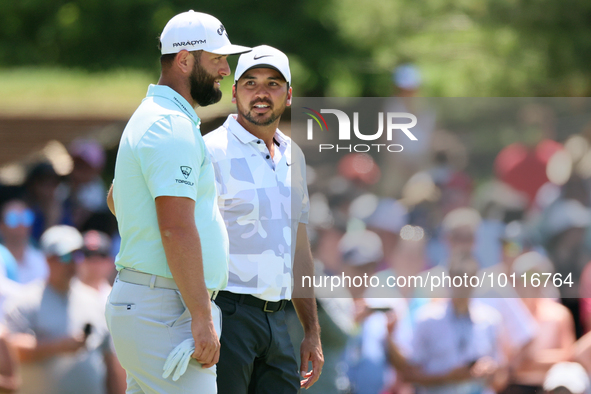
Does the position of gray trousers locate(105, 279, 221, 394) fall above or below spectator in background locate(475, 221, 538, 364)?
above

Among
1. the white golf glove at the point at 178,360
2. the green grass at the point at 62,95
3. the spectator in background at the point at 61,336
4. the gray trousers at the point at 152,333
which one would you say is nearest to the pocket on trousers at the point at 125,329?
the gray trousers at the point at 152,333

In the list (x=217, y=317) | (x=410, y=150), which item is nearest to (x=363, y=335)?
(x=410, y=150)

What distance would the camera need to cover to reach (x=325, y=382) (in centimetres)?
415

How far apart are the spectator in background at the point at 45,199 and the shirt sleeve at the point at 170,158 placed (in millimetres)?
3831

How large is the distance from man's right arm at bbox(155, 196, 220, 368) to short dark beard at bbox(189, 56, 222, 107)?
1.47 ft

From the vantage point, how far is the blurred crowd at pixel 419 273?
425 cm

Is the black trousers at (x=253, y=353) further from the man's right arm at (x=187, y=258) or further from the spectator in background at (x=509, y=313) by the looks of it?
the spectator in background at (x=509, y=313)

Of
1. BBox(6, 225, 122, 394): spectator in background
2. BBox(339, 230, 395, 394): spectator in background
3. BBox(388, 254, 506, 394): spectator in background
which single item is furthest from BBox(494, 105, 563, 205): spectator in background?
BBox(6, 225, 122, 394): spectator in background

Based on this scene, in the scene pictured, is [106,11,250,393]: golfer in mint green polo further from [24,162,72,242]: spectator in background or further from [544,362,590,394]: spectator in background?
[24,162,72,242]: spectator in background

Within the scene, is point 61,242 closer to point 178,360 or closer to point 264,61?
point 264,61

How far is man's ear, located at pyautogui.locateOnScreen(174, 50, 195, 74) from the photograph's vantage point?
2574 millimetres

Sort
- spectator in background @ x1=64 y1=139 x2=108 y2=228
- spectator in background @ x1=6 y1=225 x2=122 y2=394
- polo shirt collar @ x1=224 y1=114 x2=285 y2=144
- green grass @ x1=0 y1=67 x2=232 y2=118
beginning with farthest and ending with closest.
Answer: green grass @ x1=0 y1=67 x2=232 y2=118 < spectator in background @ x1=64 y1=139 x2=108 y2=228 < spectator in background @ x1=6 y1=225 x2=122 y2=394 < polo shirt collar @ x1=224 y1=114 x2=285 y2=144

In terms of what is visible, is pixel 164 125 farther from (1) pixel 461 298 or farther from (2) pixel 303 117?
(1) pixel 461 298

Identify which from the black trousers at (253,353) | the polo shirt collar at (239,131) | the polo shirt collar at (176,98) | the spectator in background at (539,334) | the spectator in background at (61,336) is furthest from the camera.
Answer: the spectator in background at (539,334)
